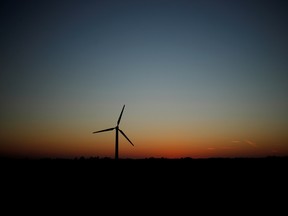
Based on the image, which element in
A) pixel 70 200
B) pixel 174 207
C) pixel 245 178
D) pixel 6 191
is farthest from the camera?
pixel 245 178

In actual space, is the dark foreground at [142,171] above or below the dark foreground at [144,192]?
above

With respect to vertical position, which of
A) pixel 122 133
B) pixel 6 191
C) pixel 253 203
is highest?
pixel 122 133

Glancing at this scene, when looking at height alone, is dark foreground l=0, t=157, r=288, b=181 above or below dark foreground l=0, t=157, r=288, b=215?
above

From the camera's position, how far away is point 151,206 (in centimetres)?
3853

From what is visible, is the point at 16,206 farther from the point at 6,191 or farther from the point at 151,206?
the point at 151,206

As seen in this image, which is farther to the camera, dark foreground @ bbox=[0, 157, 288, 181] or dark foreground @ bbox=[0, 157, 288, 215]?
dark foreground @ bbox=[0, 157, 288, 181]

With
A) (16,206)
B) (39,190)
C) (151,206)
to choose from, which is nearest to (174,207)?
(151,206)

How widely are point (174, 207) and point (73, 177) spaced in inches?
1339

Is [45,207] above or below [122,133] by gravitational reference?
below

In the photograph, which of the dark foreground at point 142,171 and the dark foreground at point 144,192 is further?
the dark foreground at point 142,171

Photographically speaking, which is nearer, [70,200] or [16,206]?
[16,206]

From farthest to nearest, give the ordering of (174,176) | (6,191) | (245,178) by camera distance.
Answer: (174,176) → (245,178) → (6,191)

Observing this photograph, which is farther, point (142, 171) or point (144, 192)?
point (142, 171)

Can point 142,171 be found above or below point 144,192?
above
